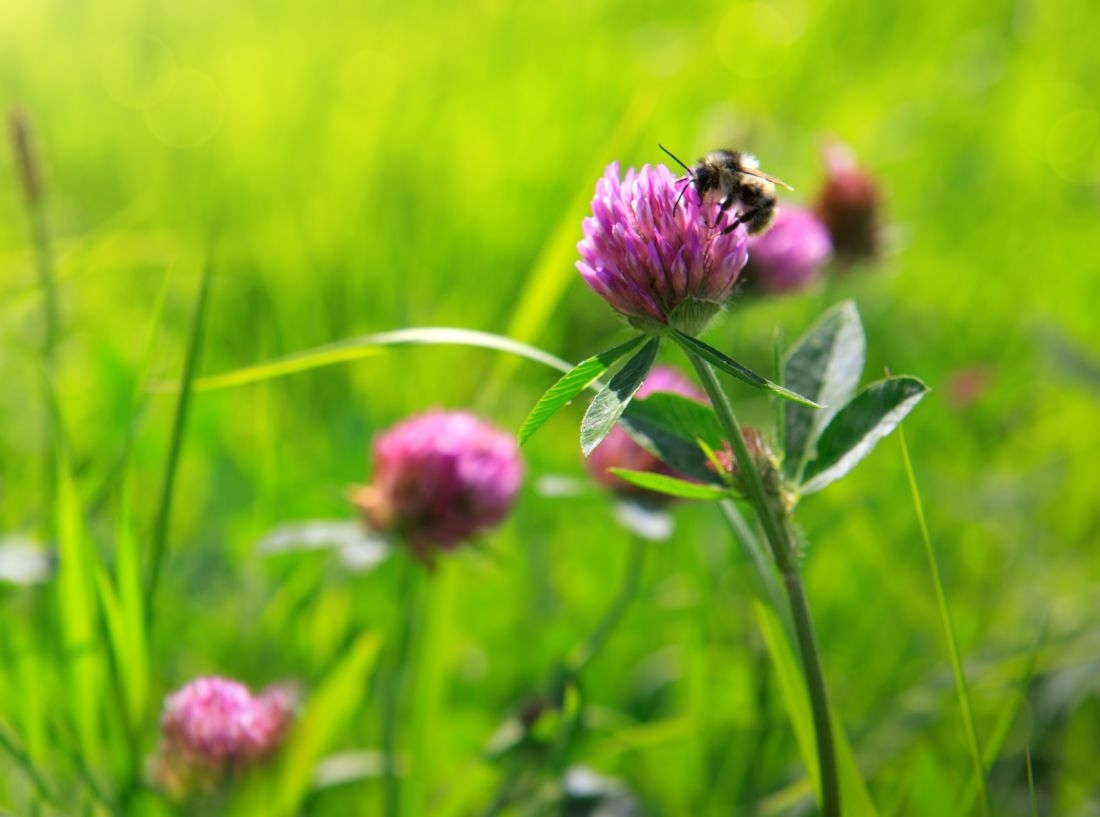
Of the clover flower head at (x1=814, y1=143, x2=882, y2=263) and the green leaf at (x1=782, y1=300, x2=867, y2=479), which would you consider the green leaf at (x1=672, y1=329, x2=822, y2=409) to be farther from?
the clover flower head at (x1=814, y1=143, x2=882, y2=263)

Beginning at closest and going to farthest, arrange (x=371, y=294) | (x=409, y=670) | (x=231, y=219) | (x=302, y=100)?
(x=409, y=670) < (x=371, y=294) < (x=231, y=219) < (x=302, y=100)

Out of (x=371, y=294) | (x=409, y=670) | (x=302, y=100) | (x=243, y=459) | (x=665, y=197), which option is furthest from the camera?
(x=302, y=100)

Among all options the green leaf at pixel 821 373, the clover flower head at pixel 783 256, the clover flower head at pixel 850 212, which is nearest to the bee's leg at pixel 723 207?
the green leaf at pixel 821 373

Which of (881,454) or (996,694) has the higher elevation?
(881,454)

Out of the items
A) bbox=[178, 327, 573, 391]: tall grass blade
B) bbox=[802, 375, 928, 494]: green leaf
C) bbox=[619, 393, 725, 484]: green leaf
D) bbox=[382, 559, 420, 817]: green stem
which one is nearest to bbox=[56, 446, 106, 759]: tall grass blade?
bbox=[178, 327, 573, 391]: tall grass blade

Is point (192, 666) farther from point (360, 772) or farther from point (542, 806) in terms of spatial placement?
point (542, 806)

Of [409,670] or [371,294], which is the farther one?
[371,294]

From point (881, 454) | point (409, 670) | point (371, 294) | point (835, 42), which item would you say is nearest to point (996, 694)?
point (881, 454)
